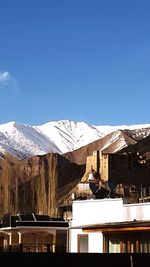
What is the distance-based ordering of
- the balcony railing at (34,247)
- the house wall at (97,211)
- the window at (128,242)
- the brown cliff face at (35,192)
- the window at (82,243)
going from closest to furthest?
the balcony railing at (34,247), the window at (128,242), the house wall at (97,211), the window at (82,243), the brown cliff face at (35,192)

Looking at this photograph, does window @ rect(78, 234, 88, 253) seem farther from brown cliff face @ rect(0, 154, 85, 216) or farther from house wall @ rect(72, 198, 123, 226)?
brown cliff face @ rect(0, 154, 85, 216)

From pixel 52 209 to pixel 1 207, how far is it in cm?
1032

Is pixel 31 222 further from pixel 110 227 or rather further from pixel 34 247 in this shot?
pixel 110 227

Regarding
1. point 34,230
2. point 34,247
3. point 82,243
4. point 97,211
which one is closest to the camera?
point 97,211

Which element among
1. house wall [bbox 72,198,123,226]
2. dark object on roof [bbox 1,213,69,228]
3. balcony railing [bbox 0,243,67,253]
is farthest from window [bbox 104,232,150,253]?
dark object on roof [bbox 1,213,69,228]

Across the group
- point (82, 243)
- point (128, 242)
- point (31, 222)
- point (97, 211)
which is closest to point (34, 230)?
point (31, 222)

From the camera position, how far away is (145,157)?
123625 mm

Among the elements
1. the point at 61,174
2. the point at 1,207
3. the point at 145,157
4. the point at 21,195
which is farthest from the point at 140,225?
the point at 61,174

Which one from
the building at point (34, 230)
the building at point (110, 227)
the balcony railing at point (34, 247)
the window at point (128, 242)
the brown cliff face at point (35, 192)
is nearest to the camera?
the balcony railing at point (34, 247)

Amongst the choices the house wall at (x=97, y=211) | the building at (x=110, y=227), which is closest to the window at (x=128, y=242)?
the building at (x=110, y=227)

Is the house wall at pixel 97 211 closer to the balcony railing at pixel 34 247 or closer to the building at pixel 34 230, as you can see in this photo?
the balcony railing at pixel 34 247

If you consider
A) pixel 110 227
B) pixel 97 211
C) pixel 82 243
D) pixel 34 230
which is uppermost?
pixel 97 211

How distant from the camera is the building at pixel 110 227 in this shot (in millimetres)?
23078

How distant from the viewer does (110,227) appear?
2431cm
